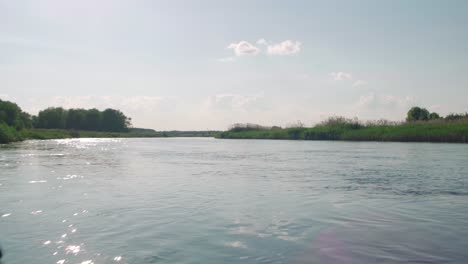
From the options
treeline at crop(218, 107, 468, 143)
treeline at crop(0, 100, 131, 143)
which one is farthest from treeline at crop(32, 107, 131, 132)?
treeline at crop(218, 107, 468, 143)

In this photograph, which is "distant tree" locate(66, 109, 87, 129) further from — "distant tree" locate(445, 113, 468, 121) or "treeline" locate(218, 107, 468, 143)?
"distant tree" locate(445, 113, 468, 121)

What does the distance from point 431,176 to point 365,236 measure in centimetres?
947

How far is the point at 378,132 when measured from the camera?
4903 centimetres

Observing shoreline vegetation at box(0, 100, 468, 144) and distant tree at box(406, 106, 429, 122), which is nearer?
shoreline vegetation at box(0, 100, 468, 144)

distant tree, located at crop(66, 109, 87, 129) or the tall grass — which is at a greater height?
distant tree, located at crop(66, 109, 87, 129)

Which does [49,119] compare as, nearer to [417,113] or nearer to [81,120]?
[81,120]

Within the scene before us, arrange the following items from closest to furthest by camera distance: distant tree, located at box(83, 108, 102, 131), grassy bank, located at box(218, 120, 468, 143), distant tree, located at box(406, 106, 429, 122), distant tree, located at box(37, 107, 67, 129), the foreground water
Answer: the foreground water
grassy bank, located at box(218, 120, 468, 143)
distant tree, located at box(406, 106, 429, 122)
distant tree, located at box(37, 107, 67, 129)
distant tree, located at box(83, 108, 102, 131)

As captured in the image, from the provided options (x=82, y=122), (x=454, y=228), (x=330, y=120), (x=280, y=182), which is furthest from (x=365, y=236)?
(x=82, y=122)

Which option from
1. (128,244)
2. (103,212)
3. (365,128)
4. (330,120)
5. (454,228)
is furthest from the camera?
(330,120)

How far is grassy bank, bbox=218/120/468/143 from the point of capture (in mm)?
40312

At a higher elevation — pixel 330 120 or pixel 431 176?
pixel 330 120

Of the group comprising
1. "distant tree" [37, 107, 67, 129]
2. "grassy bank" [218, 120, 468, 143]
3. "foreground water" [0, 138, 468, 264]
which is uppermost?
"distant tree" [37, 107, 67, 129]

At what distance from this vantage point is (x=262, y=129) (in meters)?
80.1

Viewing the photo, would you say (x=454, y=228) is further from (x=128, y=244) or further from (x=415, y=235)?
(x=128, y=244)
